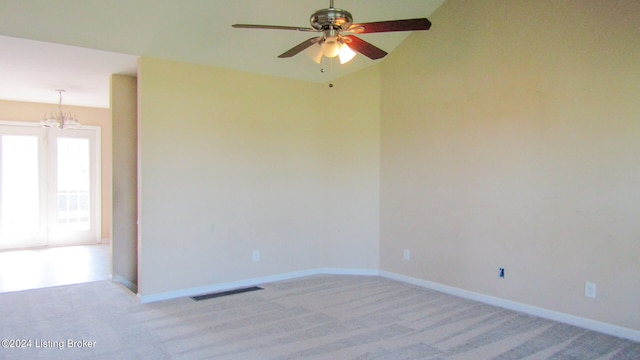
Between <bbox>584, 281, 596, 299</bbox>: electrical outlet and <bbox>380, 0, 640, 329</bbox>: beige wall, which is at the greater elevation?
<bbox>380, 0, 640, 329</bbox>: beige wall

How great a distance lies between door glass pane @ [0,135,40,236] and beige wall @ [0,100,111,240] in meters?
0.37

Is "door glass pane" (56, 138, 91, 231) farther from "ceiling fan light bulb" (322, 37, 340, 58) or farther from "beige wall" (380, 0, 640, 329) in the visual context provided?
"ceiling fan light bulb" (322, 37, 340, 58)

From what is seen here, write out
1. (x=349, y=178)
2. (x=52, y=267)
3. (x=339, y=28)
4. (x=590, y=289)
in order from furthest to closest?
(x=52, y=267)
(x=349, y=178)
(x=590, y=289)
(x=339, y=28)

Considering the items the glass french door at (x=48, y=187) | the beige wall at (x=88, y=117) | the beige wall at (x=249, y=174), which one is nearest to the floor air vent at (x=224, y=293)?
the beige wall at (x=249, y=174)

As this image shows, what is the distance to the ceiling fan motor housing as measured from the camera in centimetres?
253

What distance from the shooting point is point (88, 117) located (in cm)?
754

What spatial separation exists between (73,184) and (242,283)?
4625mm

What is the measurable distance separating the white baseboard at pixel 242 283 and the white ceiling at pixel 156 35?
2.47 m

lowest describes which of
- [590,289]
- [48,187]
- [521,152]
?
[590,289]

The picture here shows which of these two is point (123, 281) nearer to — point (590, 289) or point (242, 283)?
point (242, 283)

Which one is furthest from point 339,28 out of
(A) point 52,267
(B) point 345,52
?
(A) point 52,267

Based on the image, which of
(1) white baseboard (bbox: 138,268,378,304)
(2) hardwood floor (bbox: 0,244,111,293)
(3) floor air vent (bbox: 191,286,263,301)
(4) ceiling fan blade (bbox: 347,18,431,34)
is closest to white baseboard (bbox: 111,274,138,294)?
(2) hardwood floor (bbox: 0,244,111,293)

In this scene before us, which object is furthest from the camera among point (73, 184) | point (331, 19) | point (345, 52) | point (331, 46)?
point (73, 184)

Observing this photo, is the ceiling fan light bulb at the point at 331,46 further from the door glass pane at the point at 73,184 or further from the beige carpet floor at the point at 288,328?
the door glass pane at the point at 73,184
